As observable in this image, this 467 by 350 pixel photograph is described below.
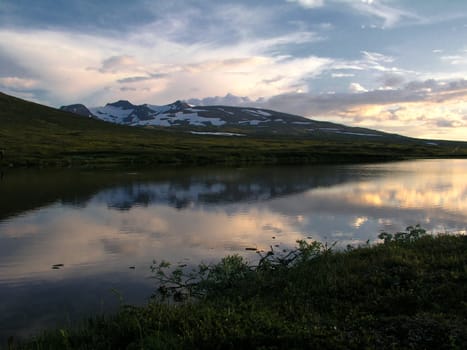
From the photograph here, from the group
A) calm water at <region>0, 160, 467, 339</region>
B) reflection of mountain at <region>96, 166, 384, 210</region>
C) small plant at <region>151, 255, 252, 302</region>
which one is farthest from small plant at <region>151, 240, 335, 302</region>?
reflection of mountain at <region>96, 166, 384, 210</region>

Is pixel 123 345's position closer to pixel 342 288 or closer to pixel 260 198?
pixel 342 288

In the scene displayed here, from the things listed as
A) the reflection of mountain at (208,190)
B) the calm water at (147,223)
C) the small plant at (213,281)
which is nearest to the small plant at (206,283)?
the small plant at (213,281)

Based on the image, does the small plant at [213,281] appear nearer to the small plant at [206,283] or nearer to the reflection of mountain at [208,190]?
the small plant at [206,283]

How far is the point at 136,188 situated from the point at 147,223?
62.7 ft

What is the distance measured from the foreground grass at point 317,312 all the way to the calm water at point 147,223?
3730mm

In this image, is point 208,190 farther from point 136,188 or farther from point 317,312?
point 317,312

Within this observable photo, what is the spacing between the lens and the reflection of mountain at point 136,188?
3828 centimetres

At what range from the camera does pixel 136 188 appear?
46875 mm

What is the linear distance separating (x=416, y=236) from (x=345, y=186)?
3214cm

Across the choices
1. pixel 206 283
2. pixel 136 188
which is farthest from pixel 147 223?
pixel 136 188

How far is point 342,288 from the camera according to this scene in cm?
1080

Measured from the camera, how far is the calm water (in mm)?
15154

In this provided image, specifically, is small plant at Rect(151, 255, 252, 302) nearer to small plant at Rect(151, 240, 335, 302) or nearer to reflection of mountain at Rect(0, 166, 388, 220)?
small plant at Rect(151, 240, 335, 302)

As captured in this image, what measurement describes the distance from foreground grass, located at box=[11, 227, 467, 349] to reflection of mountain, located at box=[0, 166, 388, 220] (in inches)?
934
